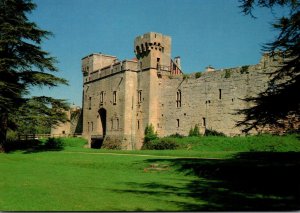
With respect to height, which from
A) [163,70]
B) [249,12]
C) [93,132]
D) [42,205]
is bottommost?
[42,205]

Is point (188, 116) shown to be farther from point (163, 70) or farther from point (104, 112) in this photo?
point (104, 112)

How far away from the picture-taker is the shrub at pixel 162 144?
1262 inches

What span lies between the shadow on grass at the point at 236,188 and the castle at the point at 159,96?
15.7 meters

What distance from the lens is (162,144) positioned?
33219 mm

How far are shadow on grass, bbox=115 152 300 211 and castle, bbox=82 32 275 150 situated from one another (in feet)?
51.4

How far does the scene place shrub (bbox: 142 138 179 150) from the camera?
3206cm

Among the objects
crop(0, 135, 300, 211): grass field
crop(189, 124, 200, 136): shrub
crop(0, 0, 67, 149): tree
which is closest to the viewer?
crop(0, 135, 300, 211): grass field

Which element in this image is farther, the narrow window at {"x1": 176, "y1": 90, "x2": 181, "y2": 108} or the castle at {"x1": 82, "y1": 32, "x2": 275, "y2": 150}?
the narrow window at {"x1": 176, "y1": 90, "x2": 181, "y2": 108}

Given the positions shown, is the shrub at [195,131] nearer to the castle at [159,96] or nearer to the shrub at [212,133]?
the castle at [159,96]

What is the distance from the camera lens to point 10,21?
86.5ft

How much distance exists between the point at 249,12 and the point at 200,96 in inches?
813

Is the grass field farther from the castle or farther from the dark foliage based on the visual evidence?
the dark foliage

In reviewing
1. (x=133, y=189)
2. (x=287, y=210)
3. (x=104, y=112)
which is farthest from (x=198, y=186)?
(x=104, y=112)

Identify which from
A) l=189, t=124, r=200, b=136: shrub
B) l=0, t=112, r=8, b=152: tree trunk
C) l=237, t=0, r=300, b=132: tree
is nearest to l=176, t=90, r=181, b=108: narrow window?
l=189, t=124, r=200, b=136: shrub
